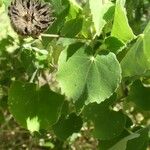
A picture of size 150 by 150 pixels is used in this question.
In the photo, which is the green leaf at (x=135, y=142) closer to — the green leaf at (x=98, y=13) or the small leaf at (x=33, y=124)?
the small leaf at (x=33, y=124)

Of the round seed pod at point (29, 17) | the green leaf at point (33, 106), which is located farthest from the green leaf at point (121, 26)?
the green leaf at point (33, 106)

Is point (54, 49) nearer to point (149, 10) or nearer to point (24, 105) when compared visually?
point (24, 105)

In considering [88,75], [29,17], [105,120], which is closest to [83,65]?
[88,75]

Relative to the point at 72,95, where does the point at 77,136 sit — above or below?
below

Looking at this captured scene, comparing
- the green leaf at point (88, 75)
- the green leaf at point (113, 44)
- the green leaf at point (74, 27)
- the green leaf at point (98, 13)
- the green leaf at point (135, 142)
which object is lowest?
the green leaf at point (135, 142)

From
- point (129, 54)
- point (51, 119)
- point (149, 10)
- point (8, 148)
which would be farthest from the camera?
point (8, 148)

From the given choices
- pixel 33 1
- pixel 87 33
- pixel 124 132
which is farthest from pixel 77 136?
pixel 33 1

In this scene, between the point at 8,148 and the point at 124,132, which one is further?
the point at 8,148
